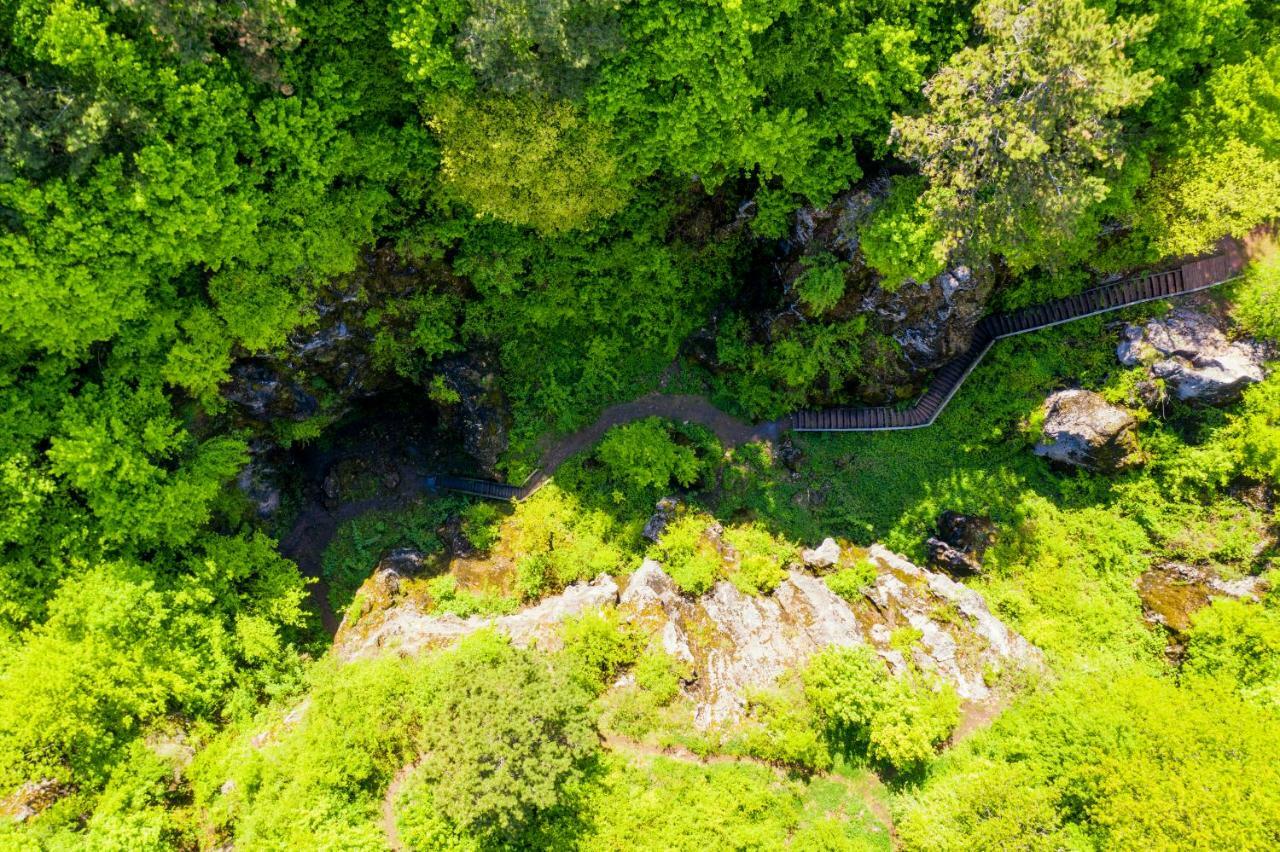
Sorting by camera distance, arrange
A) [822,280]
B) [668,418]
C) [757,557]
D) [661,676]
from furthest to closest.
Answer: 1. [668,418]
2. [757,557]
3. [822,280]
4. [661,676]

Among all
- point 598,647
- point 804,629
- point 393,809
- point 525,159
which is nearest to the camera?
point 393,809

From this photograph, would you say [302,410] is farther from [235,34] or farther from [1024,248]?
[1024,248]

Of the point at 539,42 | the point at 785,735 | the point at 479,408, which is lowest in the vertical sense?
the point at 785,735

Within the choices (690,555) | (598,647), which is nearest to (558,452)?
(690,555)

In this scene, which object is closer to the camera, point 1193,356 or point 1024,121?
point 1024,121

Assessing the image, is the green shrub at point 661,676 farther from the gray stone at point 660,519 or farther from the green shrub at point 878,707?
the gray stone at point 660,519

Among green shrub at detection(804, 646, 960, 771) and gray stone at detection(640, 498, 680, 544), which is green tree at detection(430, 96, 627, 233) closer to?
gray stone at detection(640, 498, 680, 544)

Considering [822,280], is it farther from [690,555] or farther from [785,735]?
[785,735]

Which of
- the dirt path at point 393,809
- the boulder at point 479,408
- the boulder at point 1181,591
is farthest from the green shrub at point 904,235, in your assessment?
the dirt path at point 393,809
